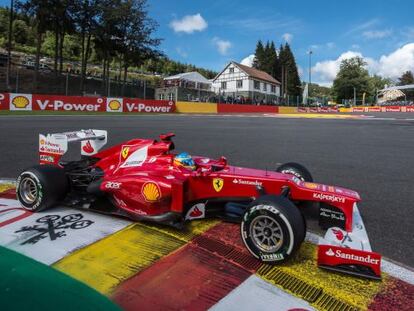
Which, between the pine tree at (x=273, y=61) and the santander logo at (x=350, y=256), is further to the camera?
the pine tree at (x=273, y=61)

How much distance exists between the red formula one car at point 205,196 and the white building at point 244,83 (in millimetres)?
66189

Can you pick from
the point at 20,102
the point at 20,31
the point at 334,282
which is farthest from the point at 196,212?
the point at 20,31

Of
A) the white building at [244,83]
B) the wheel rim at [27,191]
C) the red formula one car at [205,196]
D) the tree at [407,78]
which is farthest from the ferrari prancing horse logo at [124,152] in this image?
the tree at [407,78]

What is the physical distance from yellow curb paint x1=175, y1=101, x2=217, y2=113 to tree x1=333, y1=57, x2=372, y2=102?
66.9 metres

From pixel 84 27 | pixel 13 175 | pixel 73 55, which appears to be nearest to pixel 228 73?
pixel 73 55

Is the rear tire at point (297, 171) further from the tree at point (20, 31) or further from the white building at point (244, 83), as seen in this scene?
→ the tree at point (20, 31)

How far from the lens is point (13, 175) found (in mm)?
5863

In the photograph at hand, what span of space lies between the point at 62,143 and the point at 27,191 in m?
0.74

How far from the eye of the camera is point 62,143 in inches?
186

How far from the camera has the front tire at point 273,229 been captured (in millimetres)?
2988

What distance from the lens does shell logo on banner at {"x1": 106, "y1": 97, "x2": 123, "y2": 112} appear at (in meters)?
27.3

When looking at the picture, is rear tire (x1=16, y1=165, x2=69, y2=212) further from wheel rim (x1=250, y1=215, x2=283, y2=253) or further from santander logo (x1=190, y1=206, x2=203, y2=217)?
wheel rim (x1=250, y1=215, x2=283, y2=253)

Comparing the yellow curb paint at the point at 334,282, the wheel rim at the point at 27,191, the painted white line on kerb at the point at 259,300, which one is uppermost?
the wheel rim at the point at 27,191

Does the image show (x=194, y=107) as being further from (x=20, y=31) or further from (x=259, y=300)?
(x=20, y=31)
